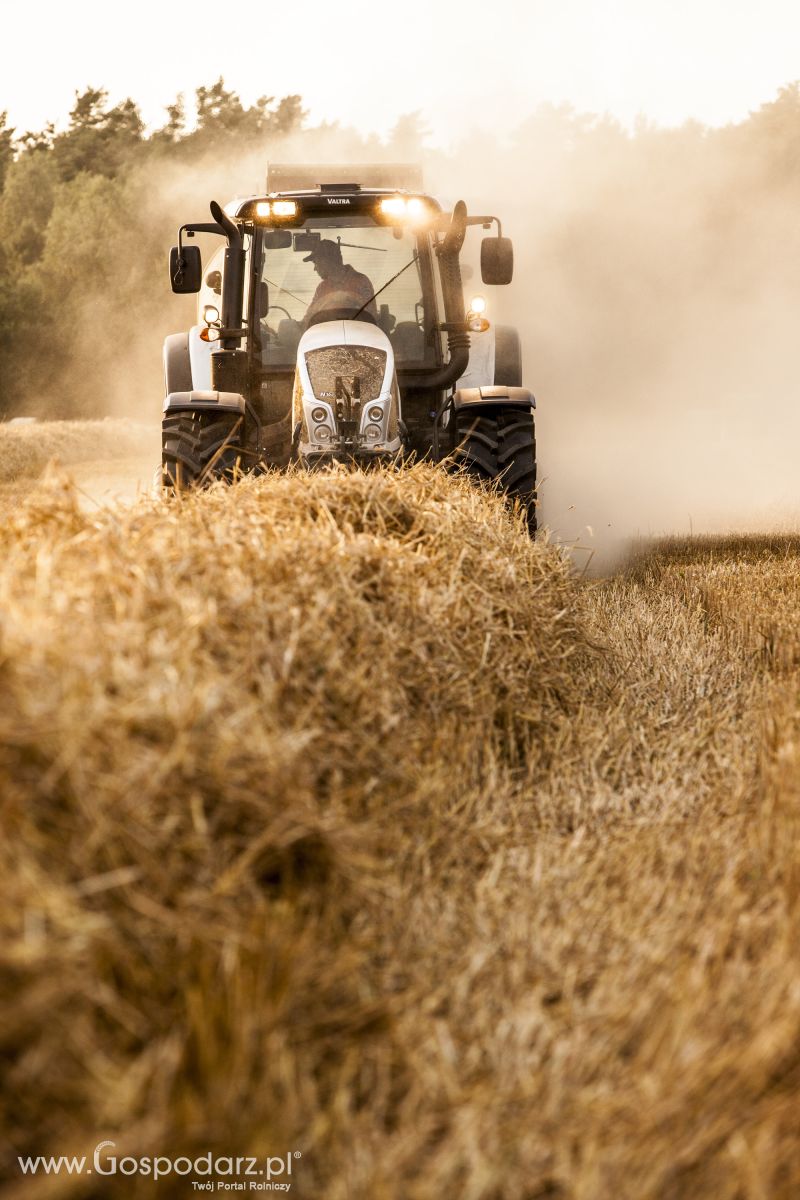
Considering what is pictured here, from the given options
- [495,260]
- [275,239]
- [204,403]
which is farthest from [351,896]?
[275,239]

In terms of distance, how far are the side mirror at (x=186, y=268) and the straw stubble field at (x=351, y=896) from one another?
10.7 ft

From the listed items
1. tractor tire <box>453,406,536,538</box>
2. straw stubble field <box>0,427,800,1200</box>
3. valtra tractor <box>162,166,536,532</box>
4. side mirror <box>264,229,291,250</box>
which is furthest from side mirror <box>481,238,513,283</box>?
straw stubble field <box>0,427,800,1200</box>

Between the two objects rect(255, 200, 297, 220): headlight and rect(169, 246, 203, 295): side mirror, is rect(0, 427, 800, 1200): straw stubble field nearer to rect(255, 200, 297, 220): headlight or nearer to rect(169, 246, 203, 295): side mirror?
rect(169, 246, 203, 295): side mirror

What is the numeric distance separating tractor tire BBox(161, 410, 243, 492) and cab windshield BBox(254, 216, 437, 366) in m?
0.66

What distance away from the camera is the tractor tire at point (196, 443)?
620 centimetres

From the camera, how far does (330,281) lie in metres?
6.68

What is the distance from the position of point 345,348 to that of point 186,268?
1.20m

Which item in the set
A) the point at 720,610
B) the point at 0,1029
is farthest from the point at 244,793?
the point at 720,610

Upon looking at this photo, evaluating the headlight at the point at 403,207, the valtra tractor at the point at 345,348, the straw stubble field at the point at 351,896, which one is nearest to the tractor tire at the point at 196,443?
the valtra tractor at the point at 345,348

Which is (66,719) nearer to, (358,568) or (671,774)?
(358,568)

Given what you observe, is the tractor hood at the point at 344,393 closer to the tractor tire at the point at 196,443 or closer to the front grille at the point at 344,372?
the front grille at the point at 344,372

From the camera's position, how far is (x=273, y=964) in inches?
79.5

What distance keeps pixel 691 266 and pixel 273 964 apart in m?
24.5

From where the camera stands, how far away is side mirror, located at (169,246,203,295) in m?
6.61
